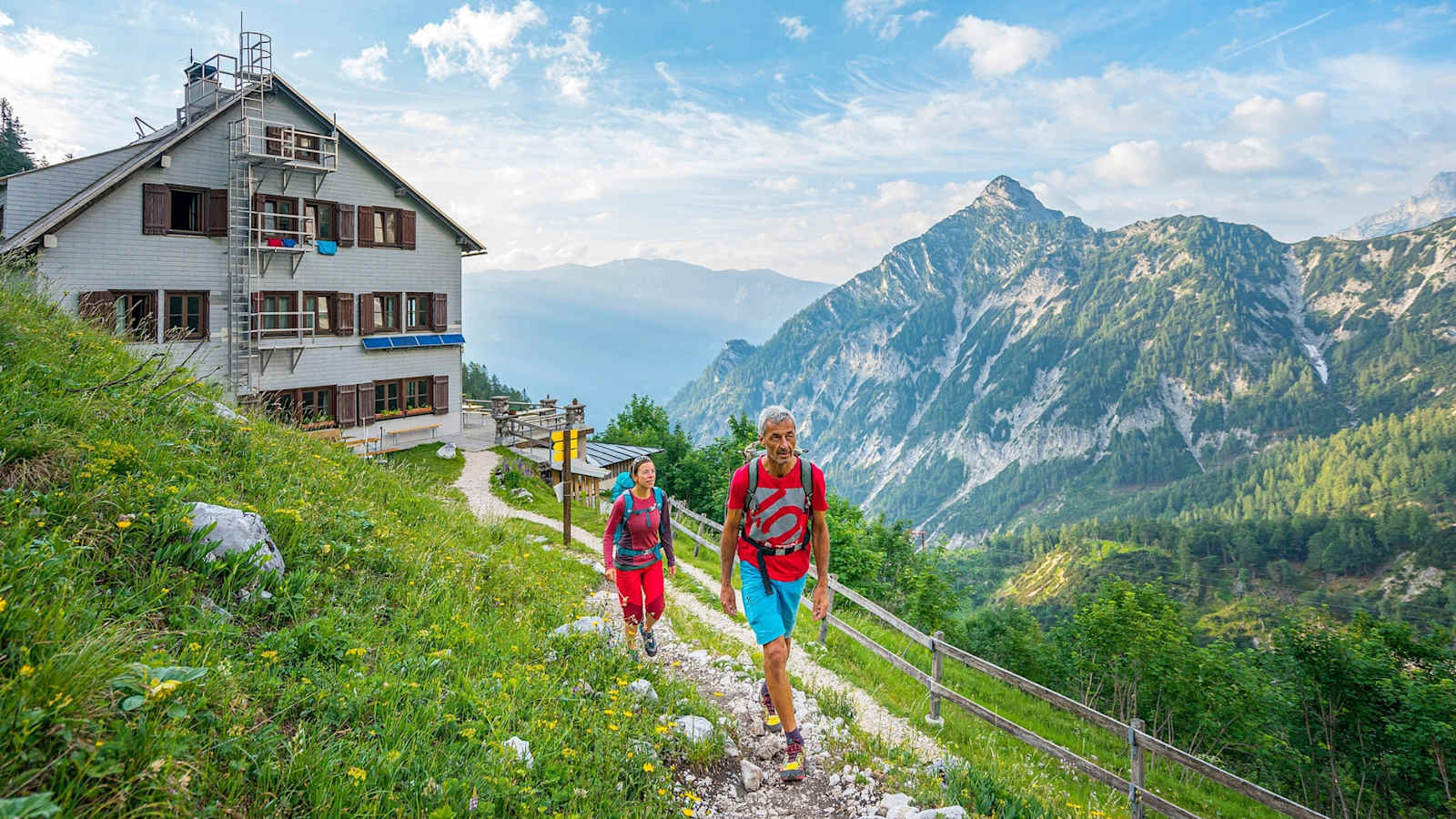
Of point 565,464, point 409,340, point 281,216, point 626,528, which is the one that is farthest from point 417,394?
point 626,528

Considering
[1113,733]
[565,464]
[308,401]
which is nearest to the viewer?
[1113,733]

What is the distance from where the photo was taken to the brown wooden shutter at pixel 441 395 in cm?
2958

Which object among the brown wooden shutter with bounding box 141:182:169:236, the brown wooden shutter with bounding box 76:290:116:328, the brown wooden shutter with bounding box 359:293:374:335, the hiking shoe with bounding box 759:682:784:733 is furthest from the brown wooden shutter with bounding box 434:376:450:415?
the hiking shoe with bounding box 759:682:784:733

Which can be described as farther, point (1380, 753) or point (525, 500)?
point (1380, 753)

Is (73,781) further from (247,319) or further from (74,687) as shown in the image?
(247,319)

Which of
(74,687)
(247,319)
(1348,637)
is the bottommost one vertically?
(1348,637)

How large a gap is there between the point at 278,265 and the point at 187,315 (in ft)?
10.6

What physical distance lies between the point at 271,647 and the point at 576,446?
598 inches

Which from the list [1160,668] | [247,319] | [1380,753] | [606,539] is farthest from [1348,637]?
[247,319]

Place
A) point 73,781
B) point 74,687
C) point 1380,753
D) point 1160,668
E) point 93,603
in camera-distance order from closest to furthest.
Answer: point 73,781 → point 74,687 → point 93,603 → point 1380,753 → point 1160,668

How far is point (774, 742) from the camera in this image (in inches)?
251

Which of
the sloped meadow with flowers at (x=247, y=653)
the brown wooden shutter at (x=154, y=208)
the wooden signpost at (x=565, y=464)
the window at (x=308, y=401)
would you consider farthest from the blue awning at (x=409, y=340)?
the sloped meadow with flowers at (x=247, y=653)

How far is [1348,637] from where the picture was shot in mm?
32406

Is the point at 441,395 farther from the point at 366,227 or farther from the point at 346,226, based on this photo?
the point at 346,226
